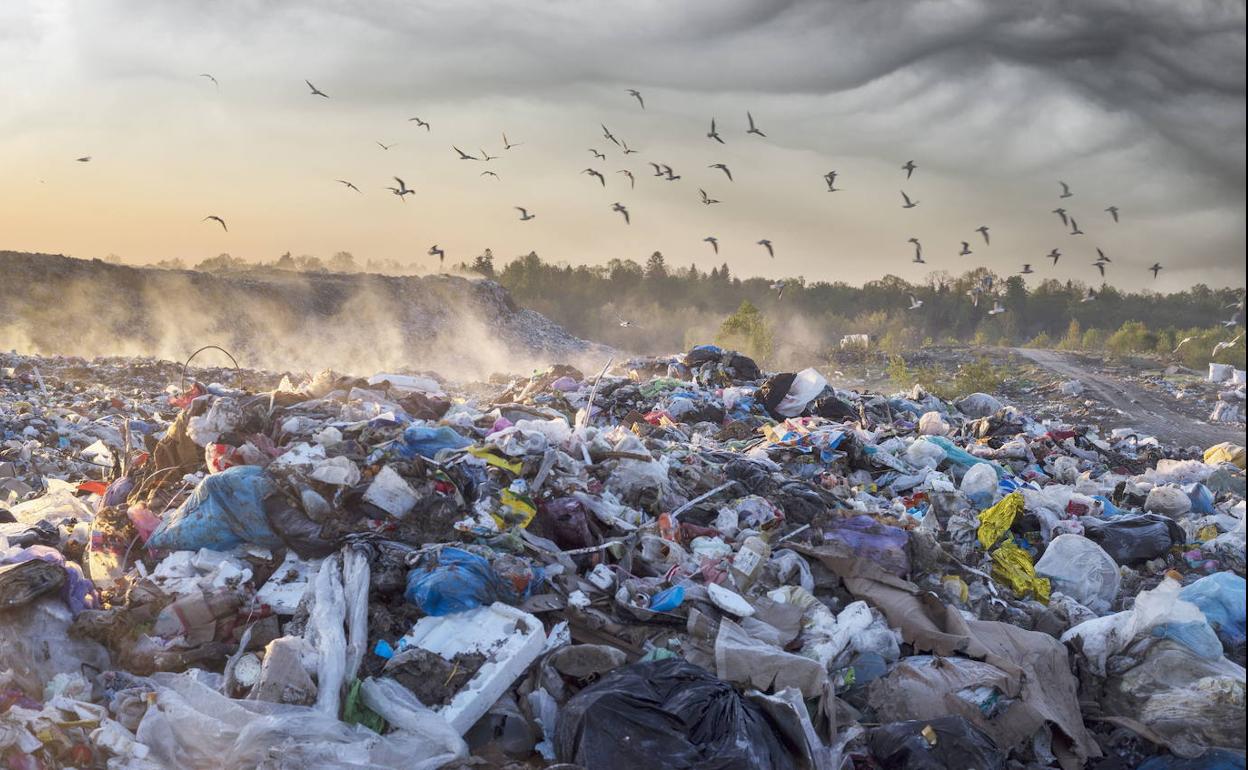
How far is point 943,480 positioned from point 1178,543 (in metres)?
1.42

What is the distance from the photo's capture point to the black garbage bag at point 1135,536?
520 cm

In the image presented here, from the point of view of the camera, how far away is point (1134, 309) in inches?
1399

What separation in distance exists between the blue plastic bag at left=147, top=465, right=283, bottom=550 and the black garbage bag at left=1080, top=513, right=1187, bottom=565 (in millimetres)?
4718

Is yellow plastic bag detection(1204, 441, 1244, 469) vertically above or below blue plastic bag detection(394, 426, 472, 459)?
below

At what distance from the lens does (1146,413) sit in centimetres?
1552

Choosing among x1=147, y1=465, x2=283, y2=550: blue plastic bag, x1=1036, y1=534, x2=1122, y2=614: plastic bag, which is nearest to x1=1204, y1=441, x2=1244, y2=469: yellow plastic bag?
x1=1036, y1=534, x2=1122, y2=614: plastic bag

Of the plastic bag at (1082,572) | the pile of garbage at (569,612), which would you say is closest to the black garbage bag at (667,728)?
the pile of garbage at (569,612)

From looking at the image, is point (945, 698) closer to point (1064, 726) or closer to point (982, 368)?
point (1064, 726)

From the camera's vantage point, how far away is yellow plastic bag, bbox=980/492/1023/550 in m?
5.04

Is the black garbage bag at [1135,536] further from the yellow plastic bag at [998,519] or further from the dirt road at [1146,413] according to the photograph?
the dirt road at [1146,413]

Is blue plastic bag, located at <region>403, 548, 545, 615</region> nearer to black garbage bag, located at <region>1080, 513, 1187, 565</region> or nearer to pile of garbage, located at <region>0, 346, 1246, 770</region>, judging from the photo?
pile of garbage, located at <region>0, 346, 1246, 770</region>

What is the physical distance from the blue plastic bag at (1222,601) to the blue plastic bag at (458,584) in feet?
9.97

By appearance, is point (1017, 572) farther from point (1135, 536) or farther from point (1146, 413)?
point (1146, 413)

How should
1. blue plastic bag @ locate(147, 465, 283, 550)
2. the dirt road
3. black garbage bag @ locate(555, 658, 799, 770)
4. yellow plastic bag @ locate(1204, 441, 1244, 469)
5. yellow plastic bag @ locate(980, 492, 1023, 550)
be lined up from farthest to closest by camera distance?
the dirt road
yellow plastic bag @ locate(1204, 441, 1244, 469)
yellow plastic bag @ locate(980, 492, 1023, 550)
blue plastic bag @ locate(147, 465, 283, 550)
black garbage bag @ locate(555, 658, 799, 770)
